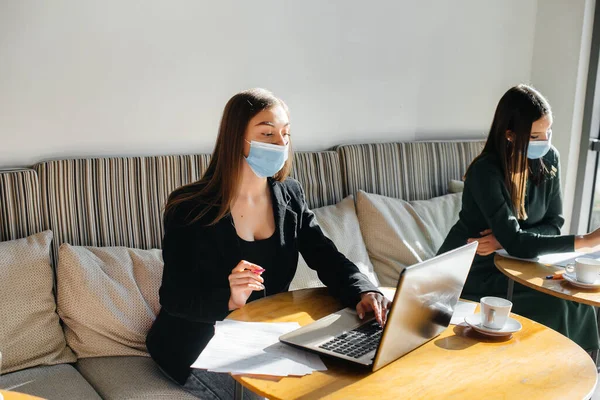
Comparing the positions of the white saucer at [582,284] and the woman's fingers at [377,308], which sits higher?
the woman's fingers at [377,308]

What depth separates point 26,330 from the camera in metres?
1.78

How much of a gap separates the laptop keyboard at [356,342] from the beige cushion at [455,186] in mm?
1813

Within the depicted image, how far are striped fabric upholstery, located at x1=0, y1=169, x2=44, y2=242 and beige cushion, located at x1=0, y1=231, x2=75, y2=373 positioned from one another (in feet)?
0.21

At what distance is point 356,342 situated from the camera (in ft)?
4.30

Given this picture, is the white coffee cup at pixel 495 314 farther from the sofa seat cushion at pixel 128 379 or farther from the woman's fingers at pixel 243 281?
the sofa seat cushion at pixel 128 379

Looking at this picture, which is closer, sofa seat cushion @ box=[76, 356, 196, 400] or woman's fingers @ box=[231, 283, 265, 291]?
woman's fingers @ box=[231, 283, 265, 291]

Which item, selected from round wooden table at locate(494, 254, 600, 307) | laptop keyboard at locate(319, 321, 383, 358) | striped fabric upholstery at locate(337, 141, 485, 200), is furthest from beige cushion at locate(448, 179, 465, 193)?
laptop keyboard at locate(319, 321, 383, 358)

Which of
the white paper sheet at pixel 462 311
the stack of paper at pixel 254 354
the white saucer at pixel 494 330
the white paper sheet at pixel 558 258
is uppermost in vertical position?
the stack of paper at pixel 254 354

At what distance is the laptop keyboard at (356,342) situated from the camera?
49.7 inches

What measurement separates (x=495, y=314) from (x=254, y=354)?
0.54 m

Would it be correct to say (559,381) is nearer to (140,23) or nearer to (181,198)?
(181,198)

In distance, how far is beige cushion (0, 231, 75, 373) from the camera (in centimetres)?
176

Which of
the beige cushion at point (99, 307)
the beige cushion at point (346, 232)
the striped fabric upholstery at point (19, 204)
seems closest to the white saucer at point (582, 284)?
the beige cushion at point (346, 232)

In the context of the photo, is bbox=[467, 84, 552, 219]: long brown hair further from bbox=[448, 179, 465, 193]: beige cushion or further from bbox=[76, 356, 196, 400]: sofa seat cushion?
bbox=[76, 356, 196, 400]: sofa seat cushion
